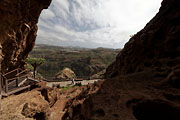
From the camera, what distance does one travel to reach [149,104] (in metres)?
4.00

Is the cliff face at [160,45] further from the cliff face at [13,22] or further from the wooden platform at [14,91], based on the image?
the cliff face at [13,22]

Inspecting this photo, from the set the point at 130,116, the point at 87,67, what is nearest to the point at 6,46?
the point at 130,116

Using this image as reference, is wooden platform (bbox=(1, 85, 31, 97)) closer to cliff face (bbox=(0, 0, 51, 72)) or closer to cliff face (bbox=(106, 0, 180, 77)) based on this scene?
cliff face (bbox=(0, 0, 51, 72))

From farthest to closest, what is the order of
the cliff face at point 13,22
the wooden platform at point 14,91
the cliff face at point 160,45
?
the cliff face at point 13,22, the cliff face at point 160,45, the wooden platform at point 14,91

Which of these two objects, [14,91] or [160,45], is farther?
[160,45]

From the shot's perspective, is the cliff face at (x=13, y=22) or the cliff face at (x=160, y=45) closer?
the cliff face at (x=160, y=45)

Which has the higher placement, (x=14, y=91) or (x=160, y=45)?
(x=160, y=45)

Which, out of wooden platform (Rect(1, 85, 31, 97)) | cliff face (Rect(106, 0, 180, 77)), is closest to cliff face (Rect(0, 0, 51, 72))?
wooden platform (Rect(1, 85, 31, 97))

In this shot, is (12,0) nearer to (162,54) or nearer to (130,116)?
(130,116)

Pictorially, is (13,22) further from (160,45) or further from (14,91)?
(160,45)

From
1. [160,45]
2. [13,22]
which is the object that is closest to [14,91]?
[13,22]

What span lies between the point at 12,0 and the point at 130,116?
1372 centimetres

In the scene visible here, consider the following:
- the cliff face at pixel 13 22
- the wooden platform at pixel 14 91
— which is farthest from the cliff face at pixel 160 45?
the cliff face at pixel 13 22

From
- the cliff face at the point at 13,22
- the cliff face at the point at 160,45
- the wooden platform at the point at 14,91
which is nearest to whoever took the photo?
the wooden platform at the point at 14,91
